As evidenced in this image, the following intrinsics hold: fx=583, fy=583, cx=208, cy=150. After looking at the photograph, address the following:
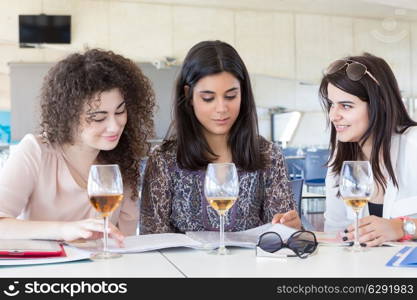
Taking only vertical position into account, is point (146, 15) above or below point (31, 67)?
above

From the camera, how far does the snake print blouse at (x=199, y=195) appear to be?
2080mm

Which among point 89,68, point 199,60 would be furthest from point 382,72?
point 89,68

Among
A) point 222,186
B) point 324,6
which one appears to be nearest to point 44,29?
point 324,6

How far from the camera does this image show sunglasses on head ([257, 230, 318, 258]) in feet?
4.32

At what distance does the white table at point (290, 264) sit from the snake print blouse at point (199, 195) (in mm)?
650

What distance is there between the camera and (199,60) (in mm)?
2051

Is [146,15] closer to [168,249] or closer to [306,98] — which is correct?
[306,98]

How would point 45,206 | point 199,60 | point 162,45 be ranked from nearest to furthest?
1. point 45,206
2. point 199,60
3. point 162,45

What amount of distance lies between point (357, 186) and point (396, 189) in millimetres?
629

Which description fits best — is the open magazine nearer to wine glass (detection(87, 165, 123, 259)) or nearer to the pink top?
wine glass (detection(87, 165, 123, 259))

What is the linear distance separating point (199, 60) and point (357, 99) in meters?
0.62

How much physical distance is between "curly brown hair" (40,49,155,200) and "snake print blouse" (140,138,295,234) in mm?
82

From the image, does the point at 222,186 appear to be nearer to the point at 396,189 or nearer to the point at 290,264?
the point at 290,264

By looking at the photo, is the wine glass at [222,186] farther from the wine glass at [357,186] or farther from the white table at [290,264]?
the wine glass at [357,186]
